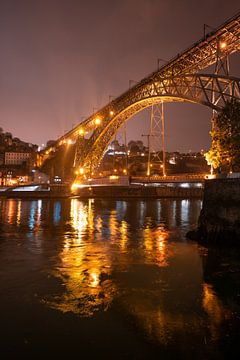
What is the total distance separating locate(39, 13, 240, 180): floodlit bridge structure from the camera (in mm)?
28405

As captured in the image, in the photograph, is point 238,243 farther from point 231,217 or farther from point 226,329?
point 226,329

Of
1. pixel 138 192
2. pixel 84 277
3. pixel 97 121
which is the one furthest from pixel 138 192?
pixel 84 277

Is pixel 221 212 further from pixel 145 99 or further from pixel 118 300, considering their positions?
pixel 145 99

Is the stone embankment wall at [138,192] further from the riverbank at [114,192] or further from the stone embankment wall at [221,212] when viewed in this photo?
the stone embankment wall at [221,212]

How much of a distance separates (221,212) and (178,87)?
66.2ft

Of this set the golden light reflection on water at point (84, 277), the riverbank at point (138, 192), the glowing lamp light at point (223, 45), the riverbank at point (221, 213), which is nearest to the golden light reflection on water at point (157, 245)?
the golden light reflection on water at point (84, 277)

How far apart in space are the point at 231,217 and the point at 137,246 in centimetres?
508

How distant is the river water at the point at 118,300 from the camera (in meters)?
7.42

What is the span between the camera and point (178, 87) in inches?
1387

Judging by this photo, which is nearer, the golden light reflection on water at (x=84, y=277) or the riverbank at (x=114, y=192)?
the golden light reflection on water at (x=84, y=277)

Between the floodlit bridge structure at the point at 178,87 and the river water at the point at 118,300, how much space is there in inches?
615

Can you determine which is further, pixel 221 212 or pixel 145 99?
pixel 145 99

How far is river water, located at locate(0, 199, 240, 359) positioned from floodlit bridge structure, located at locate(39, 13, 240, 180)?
15.6 metres

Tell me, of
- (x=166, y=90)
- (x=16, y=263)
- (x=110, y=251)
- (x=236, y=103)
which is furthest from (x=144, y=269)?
(x=166, y=90)
